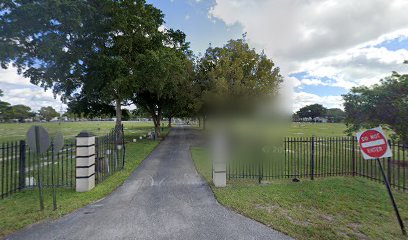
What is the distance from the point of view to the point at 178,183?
7457 millimetres

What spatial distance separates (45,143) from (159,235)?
3417 mm

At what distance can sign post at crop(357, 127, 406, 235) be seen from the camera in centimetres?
437

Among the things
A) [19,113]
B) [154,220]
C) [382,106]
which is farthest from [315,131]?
[19,113]

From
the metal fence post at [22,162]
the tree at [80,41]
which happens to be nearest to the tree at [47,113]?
the tree at [80,41]

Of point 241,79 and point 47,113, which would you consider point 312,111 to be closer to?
point 241,79

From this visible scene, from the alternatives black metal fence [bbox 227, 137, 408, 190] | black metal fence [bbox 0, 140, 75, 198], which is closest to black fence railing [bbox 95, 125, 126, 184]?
black metal fence [bbox 0, 140, 75, 198]

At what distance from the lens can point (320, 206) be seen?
5449 mm

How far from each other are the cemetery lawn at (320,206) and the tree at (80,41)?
13.2 m

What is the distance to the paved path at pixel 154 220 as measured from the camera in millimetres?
4094

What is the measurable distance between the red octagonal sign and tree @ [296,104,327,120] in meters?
121

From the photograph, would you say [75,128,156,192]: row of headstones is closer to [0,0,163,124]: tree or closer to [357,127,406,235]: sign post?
[357,127,406,235]: sign post

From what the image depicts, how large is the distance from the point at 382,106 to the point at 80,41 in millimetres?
19800

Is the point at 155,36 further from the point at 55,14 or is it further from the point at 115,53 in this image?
the point at 55,14

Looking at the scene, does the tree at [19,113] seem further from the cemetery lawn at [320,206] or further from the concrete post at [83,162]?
the cemetery lawn at [320,206]
